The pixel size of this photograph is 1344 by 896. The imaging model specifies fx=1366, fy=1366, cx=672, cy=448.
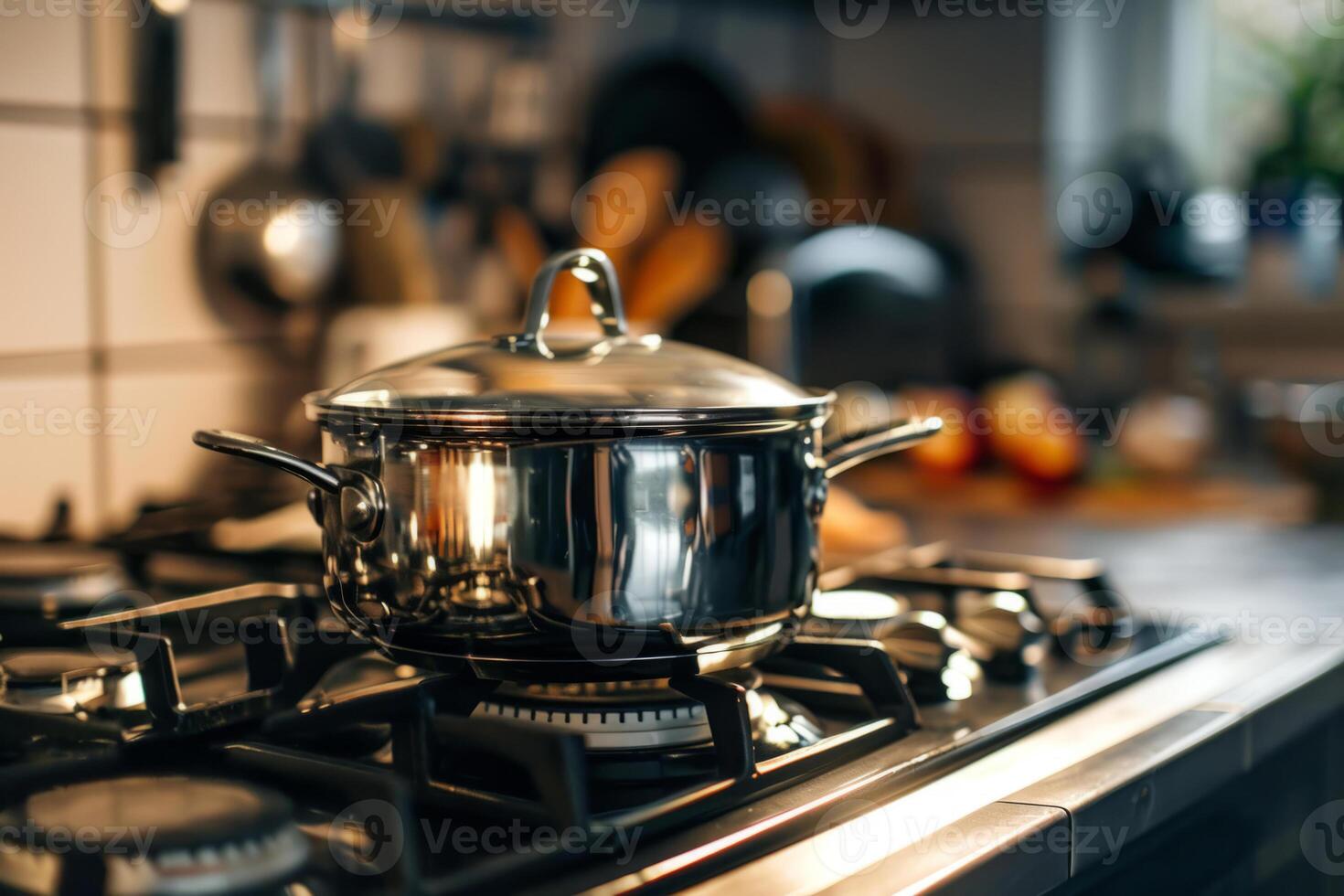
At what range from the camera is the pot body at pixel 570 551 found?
1.90 feet

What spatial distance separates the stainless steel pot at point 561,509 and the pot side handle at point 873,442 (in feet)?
0.25

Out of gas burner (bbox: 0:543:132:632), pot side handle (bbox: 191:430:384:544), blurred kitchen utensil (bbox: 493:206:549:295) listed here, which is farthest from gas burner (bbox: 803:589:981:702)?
blurred kitchen utensil (bbox: 493:206:549:295)

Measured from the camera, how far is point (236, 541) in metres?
1.07

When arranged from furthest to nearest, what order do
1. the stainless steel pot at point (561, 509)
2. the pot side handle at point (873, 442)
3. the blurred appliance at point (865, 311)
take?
1. the blurred appliance at point (865, 311)
2. the pot side handle at point (873, 442)
3. the stainless steel pot at point (561, 509)

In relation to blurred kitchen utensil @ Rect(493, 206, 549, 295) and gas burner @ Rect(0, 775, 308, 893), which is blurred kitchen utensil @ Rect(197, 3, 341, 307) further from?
gas burner @ Rect(0, 775, 308, 893)

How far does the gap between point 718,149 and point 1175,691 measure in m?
1.34

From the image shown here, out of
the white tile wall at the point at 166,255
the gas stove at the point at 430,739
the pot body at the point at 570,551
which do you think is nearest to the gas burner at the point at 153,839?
the gas stove at the point at 430,739

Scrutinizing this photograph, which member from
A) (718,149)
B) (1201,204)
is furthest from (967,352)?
(718,149)

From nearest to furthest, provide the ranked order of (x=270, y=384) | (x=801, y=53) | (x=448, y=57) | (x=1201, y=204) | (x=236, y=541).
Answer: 1. (x=236, y=541)
2. (x=270, y=384)
3. (x=448, y=57)
4. (x=1201, y=204)
5. (x=801, y=53)

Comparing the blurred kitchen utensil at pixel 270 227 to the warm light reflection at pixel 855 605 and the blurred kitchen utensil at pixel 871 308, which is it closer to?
the blurred kitchen utensil at pixel 871 308

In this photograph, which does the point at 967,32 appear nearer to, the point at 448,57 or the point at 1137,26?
the point at 1137,26

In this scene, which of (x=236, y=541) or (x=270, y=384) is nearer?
(x=236, y=541)

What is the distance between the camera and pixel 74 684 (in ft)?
2.23

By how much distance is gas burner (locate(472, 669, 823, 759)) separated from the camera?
0.62 m
